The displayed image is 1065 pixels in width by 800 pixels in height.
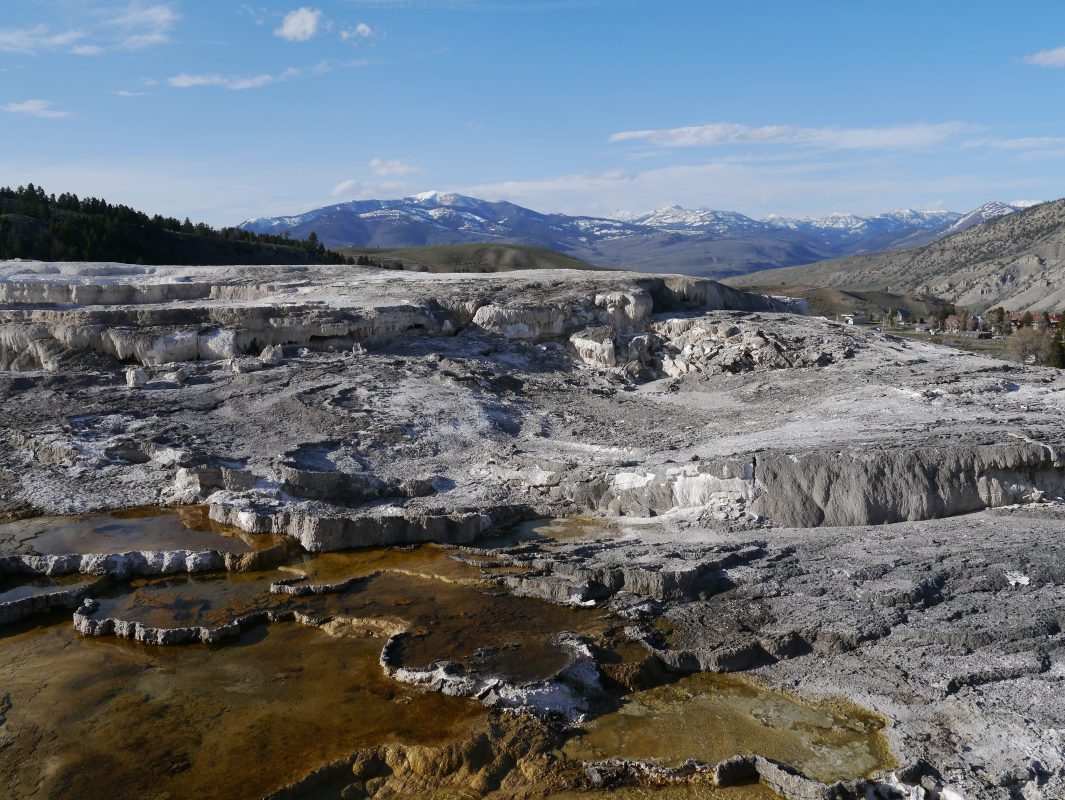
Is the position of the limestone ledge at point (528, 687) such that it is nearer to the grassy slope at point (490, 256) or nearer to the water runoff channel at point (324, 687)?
the water runoff channel at point (324, 687)

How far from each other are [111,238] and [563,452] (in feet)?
93.6

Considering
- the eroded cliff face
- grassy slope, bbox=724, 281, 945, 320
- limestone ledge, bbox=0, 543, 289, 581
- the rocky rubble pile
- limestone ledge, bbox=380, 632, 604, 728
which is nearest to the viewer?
limestone ledge, bbox=380, 632, 604, 728

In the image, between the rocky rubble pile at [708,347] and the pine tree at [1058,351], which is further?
the pine tree at [1058,351]

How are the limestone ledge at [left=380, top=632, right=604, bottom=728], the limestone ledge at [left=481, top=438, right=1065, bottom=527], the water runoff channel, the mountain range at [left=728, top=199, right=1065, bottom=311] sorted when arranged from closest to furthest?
the water runoff channel < the limestone ledge at [left=380, top=632, right=604, bottom=728] < the limestone ledge at [left=481, top=438, right=1065, bottom=527] < the mountain range at [left=728, top=199, right=1065, bottom=311]

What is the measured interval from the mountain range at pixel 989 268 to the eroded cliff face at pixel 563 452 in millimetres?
58263

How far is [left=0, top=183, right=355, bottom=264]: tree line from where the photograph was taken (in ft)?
104

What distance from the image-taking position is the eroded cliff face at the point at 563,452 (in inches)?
289

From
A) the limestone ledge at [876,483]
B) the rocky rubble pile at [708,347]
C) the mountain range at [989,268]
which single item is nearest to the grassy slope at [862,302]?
the mountain range at [989,268]

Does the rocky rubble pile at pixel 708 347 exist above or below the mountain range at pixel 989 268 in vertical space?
below

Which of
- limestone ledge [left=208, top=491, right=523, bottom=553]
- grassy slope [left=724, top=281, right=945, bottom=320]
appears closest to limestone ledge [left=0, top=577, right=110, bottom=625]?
limestone ledge [left=208, top=491, right=523, bottom=553]

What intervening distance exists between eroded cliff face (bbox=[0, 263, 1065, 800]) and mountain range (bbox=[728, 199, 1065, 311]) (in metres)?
58.3

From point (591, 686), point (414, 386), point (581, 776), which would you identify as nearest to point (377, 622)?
point (591, 686)

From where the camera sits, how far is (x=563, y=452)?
12.5 m

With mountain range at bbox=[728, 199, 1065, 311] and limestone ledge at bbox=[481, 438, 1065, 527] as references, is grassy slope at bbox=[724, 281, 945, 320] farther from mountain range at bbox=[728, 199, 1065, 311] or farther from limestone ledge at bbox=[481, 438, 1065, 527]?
limestone ledge at bbox=[481, 438, 1065, 527]
